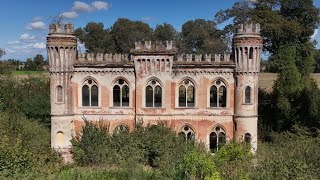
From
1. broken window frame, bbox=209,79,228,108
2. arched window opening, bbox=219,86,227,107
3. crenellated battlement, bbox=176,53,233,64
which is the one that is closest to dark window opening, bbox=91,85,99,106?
crenellated battlement, bbox=176,53,233,64

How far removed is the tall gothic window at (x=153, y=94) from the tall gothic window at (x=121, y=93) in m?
1.72

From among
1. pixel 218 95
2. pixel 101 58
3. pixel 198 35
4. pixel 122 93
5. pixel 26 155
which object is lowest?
pixel 26 155

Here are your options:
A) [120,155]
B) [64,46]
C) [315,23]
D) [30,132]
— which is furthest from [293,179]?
[315,23]

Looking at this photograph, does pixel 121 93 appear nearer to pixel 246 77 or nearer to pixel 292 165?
pixel 246 77

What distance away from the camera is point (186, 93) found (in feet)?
92.7

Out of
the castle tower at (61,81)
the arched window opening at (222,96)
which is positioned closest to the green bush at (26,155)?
the castle tower at (61,81)

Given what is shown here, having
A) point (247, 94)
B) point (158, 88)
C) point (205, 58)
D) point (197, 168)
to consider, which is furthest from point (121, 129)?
point (197, 168)

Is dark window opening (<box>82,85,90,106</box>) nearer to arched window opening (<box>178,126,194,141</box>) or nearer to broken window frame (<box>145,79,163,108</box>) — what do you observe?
broken window frame (<box>145,79,163,108</box>)

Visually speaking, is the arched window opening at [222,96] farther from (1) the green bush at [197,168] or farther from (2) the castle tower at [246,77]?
(1) the green bush at [197,168]

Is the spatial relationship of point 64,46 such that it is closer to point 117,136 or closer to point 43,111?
point 117,136

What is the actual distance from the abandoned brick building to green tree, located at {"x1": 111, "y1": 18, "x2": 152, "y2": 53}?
139 ft

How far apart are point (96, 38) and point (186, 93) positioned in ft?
167

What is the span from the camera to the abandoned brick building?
27500 millimetres

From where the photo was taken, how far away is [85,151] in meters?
26.7
